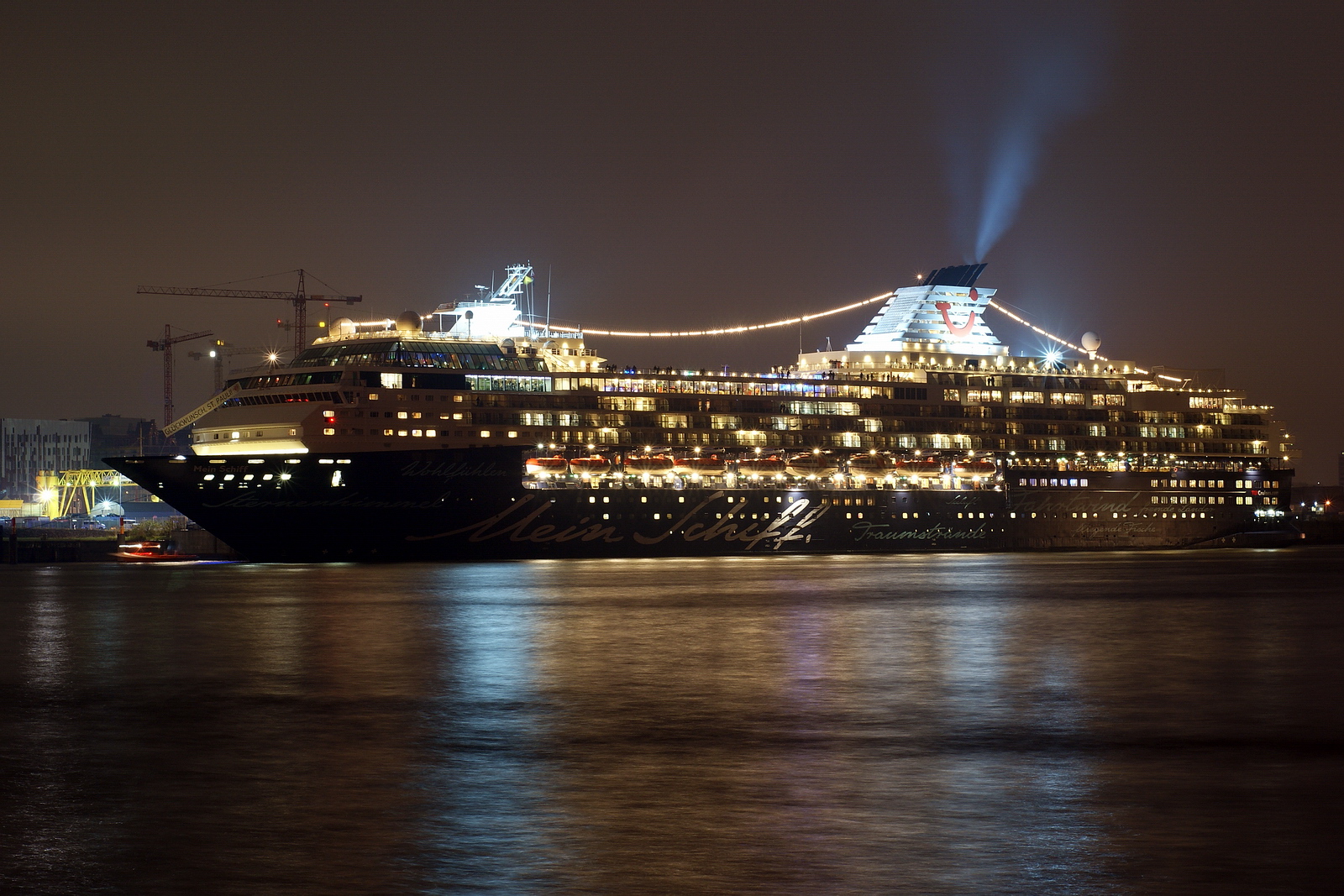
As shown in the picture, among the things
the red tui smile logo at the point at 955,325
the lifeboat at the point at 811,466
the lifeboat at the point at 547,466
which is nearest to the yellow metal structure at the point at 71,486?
the lifeboat at the point at 547,466

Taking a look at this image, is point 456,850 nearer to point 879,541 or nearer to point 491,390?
point 491,390

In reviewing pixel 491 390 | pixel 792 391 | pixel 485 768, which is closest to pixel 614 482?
pixel 491 390

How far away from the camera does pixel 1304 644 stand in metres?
36.2

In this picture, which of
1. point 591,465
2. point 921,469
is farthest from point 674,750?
point 921,469

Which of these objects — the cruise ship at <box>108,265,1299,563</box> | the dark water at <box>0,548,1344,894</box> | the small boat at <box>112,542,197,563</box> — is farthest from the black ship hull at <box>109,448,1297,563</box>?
the small boat at <box>112,542,197,563</box>

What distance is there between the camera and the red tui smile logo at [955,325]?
316ft

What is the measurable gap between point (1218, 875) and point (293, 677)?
21.0 metres

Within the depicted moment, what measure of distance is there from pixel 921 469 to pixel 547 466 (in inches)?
1004

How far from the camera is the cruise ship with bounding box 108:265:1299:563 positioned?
71.1 metres

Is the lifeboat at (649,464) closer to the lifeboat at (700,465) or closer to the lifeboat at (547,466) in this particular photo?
the lifeboat at (700,465)

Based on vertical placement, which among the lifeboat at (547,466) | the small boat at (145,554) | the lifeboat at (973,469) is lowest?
the small boat at (145,554)

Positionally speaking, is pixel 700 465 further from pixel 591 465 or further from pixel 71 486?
pixel 71 486

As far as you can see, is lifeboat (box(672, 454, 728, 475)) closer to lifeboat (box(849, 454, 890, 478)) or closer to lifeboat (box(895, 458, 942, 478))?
lifeboat (box(849, 454, 890, 478))

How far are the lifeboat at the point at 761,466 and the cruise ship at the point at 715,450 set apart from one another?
0.15 metres
